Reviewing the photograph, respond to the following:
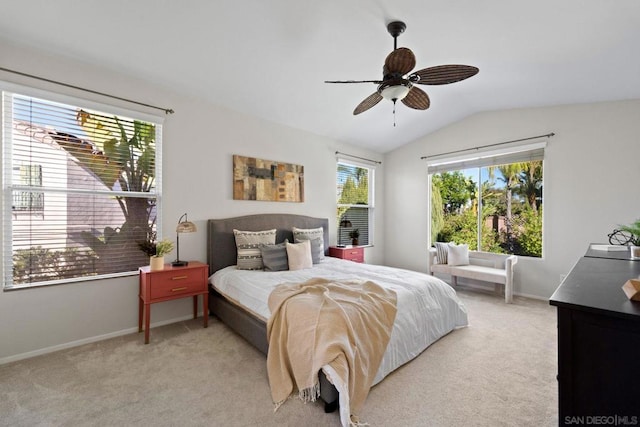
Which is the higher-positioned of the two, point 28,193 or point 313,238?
point 28,193

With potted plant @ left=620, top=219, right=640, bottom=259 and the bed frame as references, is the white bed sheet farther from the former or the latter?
potted plant @ left=620, top=219, right=640, bottom=259

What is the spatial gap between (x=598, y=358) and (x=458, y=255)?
372 centimetres

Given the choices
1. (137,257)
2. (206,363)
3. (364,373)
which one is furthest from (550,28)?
(137,257)

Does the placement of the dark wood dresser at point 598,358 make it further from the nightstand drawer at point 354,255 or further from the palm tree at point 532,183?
the palm tree at point 532,183

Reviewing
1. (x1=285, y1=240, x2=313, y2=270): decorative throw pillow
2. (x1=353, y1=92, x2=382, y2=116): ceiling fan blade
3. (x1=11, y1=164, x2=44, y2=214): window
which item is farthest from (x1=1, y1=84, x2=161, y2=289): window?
(x1=353, y1=92, x2=382, y2=116): ceiling fan blade

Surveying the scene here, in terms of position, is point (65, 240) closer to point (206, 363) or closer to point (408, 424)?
point (206, 363)

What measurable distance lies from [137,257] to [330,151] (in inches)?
130

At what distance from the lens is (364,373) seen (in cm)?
178

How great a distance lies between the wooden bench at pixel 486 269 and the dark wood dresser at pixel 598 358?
3.13 metres

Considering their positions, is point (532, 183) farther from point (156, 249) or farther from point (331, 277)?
point (156, 249)

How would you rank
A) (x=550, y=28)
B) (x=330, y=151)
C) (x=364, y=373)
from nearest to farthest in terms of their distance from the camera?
(x=364, y=373) < (x=550, y=28) < (x=330, y=151)

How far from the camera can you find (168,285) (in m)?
2.79

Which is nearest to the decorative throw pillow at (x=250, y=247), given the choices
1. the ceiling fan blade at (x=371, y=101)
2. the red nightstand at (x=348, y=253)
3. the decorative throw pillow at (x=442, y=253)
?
the red nightstand at (x=348, y=253)

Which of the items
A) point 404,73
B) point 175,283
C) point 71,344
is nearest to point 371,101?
point 404,73
